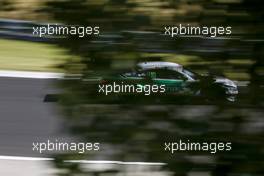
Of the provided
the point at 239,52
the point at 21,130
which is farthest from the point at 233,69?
the point at 21,130

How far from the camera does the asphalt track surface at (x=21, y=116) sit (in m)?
8.74

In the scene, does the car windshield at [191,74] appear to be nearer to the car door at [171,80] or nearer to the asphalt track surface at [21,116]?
the car door at [171,80]

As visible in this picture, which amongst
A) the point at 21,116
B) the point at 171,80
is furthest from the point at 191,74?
the point at 21,116

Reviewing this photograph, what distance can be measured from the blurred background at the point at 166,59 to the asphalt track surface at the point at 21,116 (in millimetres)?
4696

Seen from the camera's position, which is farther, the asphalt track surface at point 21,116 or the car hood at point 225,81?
the asphalt track surface at point 21,116

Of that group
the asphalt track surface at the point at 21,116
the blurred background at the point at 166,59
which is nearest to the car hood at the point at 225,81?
the blurred background at the point at 166,59

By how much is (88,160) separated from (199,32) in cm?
56

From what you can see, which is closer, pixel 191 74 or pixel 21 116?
pixel 191 74

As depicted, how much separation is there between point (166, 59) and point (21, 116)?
29.1ft

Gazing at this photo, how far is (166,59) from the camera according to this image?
2.18 m

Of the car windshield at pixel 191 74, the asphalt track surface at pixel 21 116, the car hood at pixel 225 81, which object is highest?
the car windshield at pixel 191 74

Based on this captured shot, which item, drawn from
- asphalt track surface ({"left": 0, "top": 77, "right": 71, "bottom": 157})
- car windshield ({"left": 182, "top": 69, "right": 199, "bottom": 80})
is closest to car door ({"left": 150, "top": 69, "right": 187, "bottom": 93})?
car windshield ({"left": 182, "top": 69, "right": 199, "bottom": 80})

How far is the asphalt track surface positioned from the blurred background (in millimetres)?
4696

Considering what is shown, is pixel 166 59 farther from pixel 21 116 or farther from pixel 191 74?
pixel 21 116
